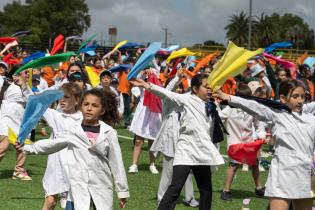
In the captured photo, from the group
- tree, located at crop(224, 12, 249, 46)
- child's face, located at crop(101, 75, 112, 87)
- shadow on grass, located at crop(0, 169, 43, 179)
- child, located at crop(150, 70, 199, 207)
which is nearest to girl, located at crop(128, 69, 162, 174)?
child's face, located at crop(101, 75, 112, 87)

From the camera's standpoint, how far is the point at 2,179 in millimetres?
9852

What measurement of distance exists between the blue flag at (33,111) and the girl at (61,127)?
62 centimetres

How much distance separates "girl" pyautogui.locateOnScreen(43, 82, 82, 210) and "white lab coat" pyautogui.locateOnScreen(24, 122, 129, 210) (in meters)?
0.94

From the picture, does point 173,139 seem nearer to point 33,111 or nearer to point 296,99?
point 296,99

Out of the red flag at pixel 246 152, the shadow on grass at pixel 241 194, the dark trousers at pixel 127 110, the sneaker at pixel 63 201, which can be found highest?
the red flag at pixel 246 152

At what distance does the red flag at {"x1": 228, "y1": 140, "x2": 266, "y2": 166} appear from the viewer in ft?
26.5

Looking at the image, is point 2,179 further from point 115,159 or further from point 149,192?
point 115,159

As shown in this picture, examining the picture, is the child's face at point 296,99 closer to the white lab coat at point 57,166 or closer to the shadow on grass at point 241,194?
the white lab coat at point 57,166

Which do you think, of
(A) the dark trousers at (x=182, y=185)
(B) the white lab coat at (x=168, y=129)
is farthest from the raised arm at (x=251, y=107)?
(B) the white lab coat at (x=168, y=129)

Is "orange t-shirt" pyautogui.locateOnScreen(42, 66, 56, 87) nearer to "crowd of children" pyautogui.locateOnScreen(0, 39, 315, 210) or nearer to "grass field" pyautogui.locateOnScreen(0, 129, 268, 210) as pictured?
"grass field" pyautogui.locateOnScreen(0, 129, 268, 210)

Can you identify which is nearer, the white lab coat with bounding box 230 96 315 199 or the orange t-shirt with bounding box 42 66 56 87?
the white lab coat with bounding box 230 96 315 199

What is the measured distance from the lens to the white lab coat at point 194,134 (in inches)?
268

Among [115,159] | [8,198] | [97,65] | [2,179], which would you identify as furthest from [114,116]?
[97,65]

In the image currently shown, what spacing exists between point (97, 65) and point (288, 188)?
10.7 m
